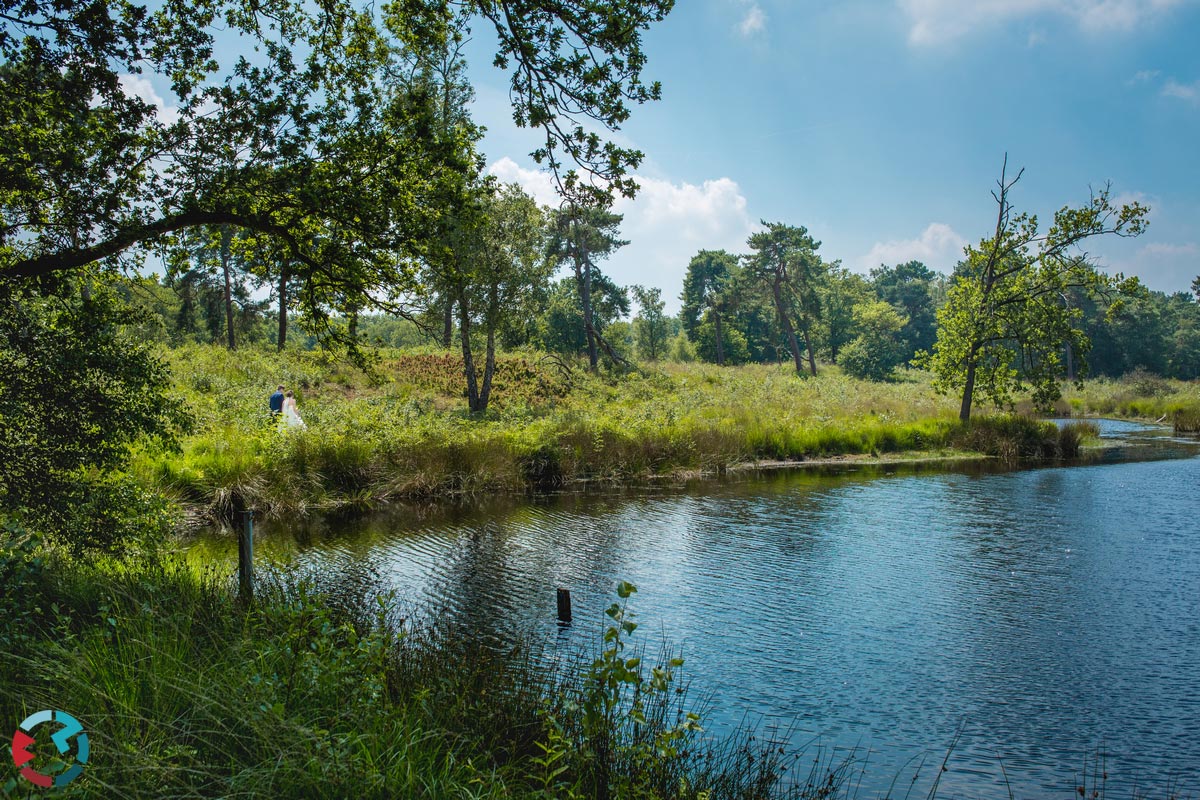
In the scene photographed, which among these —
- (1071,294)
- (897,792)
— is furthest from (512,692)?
(1071,294)

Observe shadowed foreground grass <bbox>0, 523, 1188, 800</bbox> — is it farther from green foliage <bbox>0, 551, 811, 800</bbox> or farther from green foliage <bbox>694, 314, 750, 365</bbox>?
green foliage <bbox>694, 314, 750, 365</bbox>

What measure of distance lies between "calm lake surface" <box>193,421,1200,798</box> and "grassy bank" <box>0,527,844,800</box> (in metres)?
1.61

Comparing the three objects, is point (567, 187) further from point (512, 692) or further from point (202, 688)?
point (202, 688)

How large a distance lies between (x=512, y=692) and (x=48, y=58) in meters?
7.40

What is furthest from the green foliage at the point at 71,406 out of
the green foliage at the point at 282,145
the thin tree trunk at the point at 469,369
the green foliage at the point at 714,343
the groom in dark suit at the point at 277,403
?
the green foliage at the point at 714,343

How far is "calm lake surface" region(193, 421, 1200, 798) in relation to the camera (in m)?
6.52

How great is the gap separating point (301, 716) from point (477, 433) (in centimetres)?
1636

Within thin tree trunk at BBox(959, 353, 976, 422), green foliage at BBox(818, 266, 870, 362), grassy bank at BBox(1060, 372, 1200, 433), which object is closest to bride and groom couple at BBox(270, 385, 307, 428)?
thin tree trunk at BBox(959, 353, 976, 422)

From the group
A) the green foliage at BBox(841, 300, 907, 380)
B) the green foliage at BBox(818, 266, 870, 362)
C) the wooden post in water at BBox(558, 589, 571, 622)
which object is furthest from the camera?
the green foliage at BBox(818, 266, 870, 362)

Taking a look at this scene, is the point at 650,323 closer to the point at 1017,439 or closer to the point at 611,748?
the point at 1017,439

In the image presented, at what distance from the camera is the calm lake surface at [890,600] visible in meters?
6.52

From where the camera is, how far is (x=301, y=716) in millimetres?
4324

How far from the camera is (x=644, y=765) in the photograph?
484cm

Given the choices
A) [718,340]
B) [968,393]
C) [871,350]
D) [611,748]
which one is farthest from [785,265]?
[611,748]
